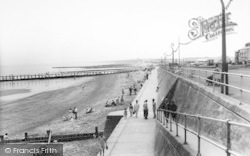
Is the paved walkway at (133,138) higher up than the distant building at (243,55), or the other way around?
the distant building at (243,55)

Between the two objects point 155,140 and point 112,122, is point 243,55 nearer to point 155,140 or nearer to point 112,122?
point 112,122

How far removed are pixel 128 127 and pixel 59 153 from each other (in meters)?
3.99

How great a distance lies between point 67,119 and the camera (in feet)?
92.8

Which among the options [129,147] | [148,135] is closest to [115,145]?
[129,147]

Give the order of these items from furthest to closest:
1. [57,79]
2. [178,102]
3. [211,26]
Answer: [57,79] → [211,26] → [178,102]

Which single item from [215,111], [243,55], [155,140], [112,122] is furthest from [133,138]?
[243,55]

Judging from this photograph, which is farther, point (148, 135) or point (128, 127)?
point (128, 127)

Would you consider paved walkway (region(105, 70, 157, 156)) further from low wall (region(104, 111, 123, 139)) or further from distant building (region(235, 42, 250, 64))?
distant building (region(235, 42, 250, 64))

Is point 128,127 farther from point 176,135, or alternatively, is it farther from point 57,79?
point 57,79

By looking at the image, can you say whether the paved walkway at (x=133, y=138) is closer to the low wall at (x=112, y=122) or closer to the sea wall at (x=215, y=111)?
the low wall at (x=112, y=122)

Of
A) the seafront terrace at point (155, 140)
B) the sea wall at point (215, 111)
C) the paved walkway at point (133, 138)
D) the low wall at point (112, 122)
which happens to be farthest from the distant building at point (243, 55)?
the sea wall at point (215, 111)

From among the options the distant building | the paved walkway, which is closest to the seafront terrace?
the paved walkway

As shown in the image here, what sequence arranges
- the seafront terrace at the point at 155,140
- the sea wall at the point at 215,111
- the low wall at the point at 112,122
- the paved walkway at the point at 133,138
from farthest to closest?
the low wall at the point at 112,122 → the paved walkway at the point at 133,138 → the sea wall at the point at 215,111 → the seafront terrace at the point at 155,140

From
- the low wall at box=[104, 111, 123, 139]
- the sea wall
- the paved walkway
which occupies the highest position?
the sea wall
